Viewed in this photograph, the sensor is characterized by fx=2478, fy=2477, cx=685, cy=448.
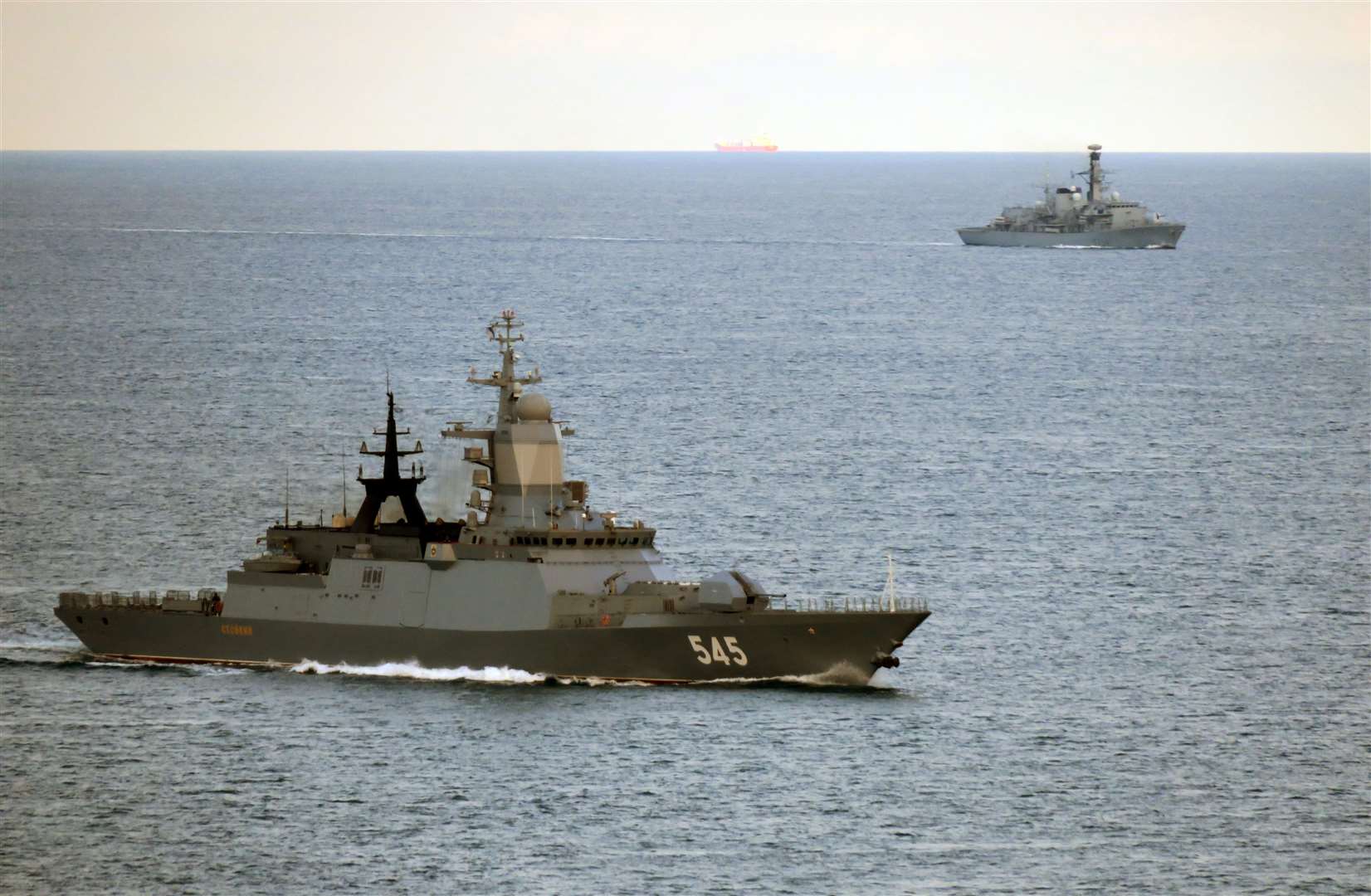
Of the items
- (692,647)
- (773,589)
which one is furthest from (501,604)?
(773,589)

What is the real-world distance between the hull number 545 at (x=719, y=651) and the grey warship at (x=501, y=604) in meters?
0.03

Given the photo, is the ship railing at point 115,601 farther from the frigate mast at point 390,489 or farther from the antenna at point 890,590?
the antenna at point 890,590

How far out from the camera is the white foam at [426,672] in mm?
61469

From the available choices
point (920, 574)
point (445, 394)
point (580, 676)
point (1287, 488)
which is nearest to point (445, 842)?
point (580, 676)

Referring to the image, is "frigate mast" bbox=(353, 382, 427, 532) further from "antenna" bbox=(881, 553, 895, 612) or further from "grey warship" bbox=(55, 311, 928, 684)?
"antenna" bbox=(881, 553, 895, 612)

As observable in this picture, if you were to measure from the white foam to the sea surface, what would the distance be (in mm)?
122

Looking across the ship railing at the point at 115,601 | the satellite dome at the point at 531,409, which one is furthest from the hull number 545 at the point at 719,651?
the ship railing at the point at 115,601

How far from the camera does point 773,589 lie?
7069 centimetres

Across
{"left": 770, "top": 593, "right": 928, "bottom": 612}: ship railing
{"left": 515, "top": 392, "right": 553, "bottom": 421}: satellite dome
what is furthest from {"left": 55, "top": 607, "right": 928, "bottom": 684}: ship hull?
{"left": 515, "top": 392, "right": 553, "bottom": 421}: satellite dome

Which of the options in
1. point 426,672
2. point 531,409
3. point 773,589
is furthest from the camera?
point 773,589

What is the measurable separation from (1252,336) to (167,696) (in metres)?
91.1

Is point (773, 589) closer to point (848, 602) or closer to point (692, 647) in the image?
point (848, 602)

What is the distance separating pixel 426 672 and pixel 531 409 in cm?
738

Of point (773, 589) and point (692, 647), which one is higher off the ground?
point (692, 647)
